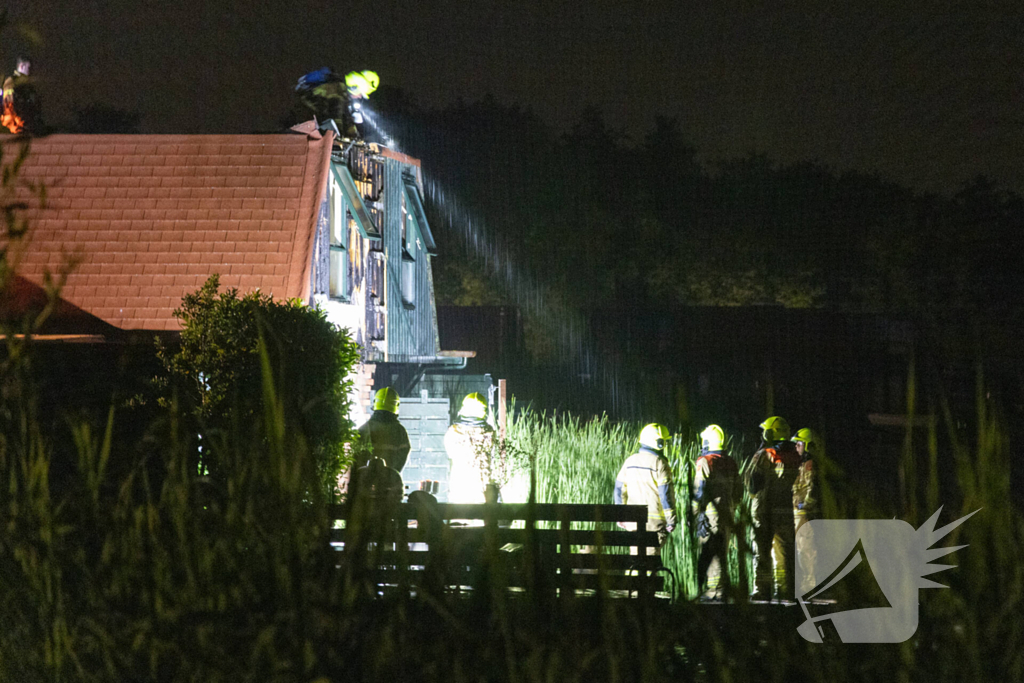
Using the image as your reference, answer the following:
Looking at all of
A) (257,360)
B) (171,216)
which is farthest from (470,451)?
(171,216)

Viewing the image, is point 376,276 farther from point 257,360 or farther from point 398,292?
point 257,360

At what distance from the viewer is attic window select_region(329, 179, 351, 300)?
15008 mm

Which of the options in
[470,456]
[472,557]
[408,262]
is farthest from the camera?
[408,262]

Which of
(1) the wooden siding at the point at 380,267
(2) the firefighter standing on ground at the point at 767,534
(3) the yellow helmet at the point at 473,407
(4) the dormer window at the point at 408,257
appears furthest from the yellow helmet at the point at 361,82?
(2) the firefighter standing on ground at the point at 767,534

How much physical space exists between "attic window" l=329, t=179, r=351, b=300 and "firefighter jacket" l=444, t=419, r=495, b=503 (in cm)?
533

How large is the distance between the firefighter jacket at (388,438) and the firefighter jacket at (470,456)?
902mm

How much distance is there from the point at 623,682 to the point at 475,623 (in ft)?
2.06

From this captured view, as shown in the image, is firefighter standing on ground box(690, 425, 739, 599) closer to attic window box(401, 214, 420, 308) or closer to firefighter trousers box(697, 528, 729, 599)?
firefighter trousers box(697, 528, 729, 599)

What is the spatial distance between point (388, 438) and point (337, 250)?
6.86 metres

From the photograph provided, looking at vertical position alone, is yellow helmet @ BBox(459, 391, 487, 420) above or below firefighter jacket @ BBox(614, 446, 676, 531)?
above

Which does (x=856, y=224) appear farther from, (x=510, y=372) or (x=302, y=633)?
(x=302, y=633)

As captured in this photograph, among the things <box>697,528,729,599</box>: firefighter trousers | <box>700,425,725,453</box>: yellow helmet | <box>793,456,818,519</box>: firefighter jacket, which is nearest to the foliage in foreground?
<box>700,425,725,453</box>: yellow helmet

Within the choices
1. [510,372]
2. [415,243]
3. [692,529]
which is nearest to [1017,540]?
[692,529]

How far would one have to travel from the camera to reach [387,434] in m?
8.73
